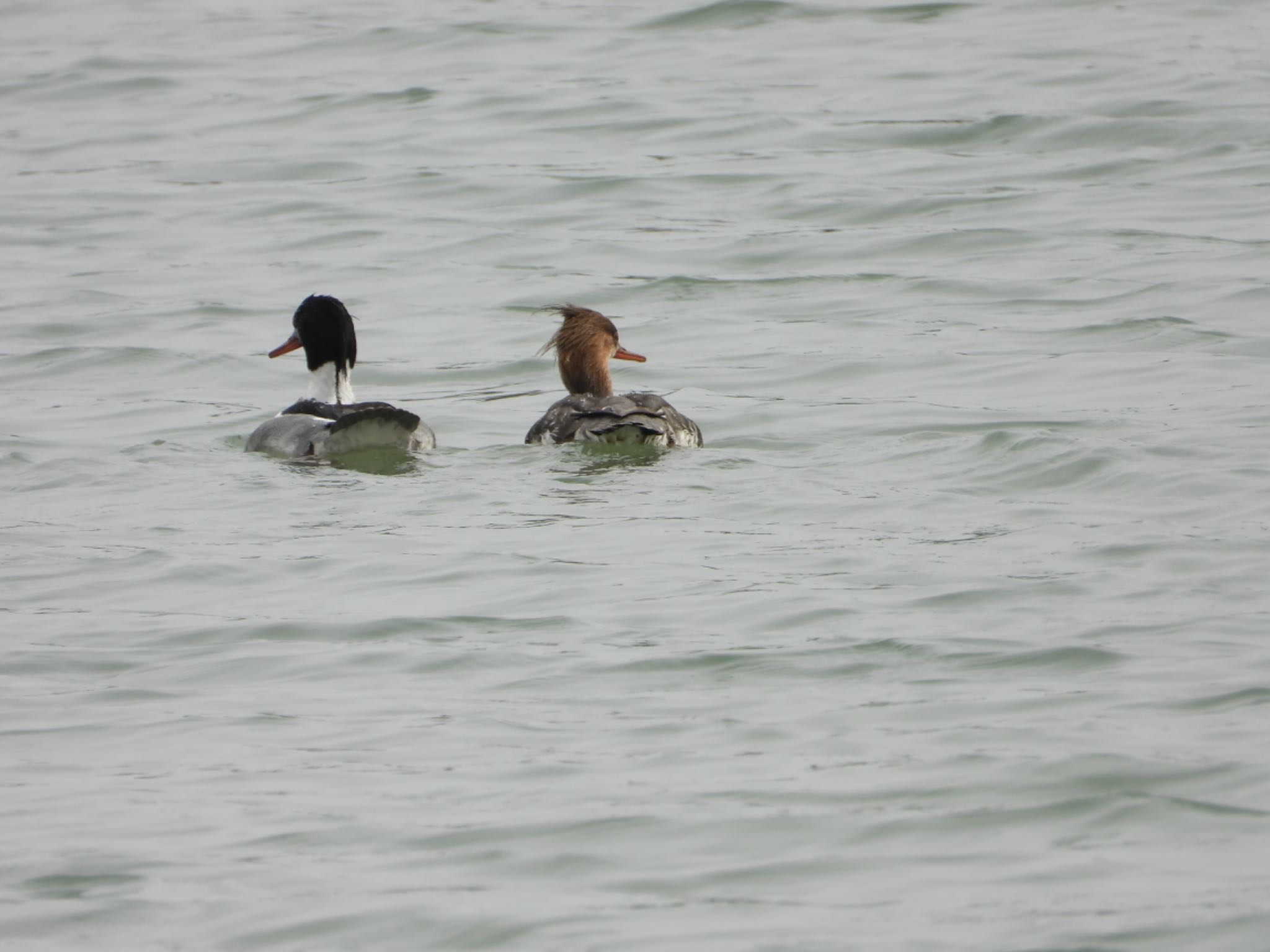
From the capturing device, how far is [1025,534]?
8.30 meters

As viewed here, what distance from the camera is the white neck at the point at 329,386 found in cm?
1162

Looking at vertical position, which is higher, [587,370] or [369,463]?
[587,370]

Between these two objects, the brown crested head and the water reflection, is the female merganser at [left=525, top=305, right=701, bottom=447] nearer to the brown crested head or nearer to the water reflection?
the brown crested head

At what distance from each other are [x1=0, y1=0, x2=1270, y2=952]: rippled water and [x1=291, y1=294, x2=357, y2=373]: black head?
0.75 m

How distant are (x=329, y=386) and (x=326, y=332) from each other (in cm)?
34

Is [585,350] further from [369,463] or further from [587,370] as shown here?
[369,463]

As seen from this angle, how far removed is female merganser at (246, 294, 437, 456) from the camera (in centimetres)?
1037

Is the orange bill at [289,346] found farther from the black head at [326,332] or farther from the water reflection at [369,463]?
the water reflection at [369,463]

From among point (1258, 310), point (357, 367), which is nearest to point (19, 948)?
point (357, 367)

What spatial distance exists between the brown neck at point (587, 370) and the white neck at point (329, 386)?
1239mm

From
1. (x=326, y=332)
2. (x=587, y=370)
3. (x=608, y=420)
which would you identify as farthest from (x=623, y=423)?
(x=326, y=332)

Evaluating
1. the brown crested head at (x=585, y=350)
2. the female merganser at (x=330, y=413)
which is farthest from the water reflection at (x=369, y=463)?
the brown crested head at (x=585, y=350)

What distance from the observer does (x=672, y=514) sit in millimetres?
9148

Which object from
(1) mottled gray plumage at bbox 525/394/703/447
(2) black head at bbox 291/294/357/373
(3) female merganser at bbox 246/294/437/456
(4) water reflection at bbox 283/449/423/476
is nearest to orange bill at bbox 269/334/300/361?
(3) female merganser at bbox 246/294/437/456
